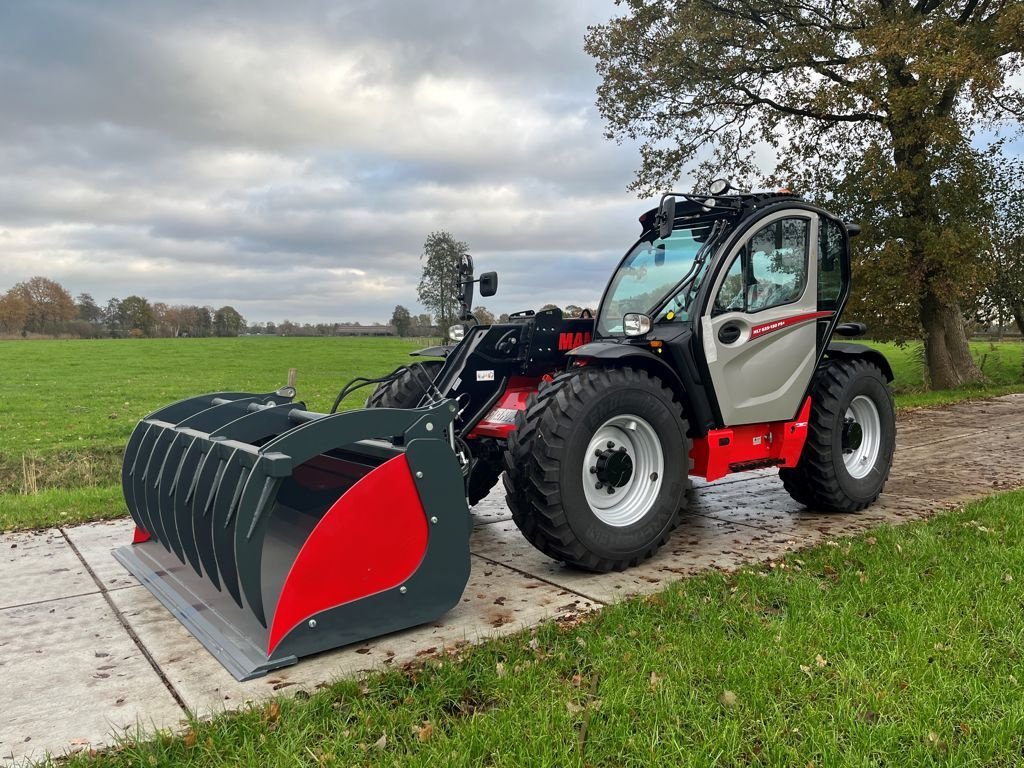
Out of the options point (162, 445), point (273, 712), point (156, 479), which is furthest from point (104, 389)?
point (273, 712)

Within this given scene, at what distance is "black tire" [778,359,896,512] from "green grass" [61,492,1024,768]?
176 centimetres

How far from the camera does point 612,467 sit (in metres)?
4.51

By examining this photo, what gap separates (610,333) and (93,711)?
12.5 feet

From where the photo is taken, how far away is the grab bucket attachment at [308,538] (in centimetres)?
335

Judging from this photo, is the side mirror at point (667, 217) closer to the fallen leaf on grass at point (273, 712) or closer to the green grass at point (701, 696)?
the green grass at point (701, 696)

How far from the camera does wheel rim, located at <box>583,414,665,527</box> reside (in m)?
4.51

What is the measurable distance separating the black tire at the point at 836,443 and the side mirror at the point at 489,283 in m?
2.49

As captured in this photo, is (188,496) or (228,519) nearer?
(228,519)

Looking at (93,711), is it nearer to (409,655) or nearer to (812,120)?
(409,655)

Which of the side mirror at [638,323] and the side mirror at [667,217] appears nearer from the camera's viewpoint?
the side mirror at [667,217]

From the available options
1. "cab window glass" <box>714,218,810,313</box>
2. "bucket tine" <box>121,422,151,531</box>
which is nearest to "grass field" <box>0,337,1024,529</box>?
"bucket tine" <box>121,422,151,531</box>

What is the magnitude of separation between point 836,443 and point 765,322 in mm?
1315

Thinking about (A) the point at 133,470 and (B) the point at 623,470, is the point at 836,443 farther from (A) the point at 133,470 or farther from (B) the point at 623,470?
(A) the point at 133,470

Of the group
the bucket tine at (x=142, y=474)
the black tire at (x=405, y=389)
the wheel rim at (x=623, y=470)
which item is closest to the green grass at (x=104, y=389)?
the bucket tine at (x=142, y=474)
